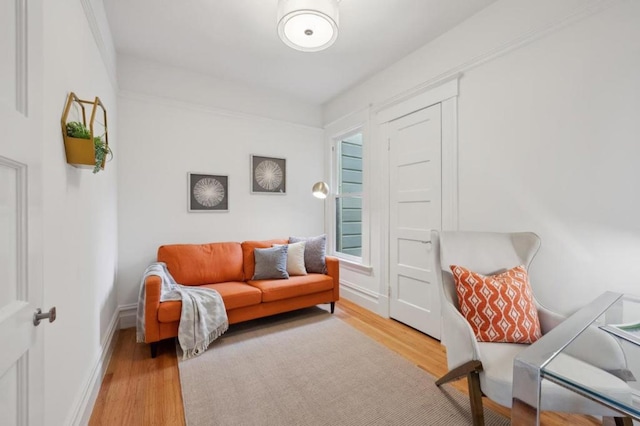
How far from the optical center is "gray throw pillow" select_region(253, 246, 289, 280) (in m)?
2.99

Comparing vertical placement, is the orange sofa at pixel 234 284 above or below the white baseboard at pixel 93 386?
above

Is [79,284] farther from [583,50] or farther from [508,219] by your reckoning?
[583,50]

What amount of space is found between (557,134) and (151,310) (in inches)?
125

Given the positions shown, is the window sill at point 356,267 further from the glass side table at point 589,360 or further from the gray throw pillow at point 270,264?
the glass side table at point 589,360

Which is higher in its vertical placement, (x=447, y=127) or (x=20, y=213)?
(x=447, y=127)

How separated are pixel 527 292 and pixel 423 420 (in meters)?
0.95

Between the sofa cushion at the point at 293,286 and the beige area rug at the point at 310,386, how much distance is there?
1.21 ft

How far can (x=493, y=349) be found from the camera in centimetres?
147

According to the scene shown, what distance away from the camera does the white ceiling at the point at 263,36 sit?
217 centimetres

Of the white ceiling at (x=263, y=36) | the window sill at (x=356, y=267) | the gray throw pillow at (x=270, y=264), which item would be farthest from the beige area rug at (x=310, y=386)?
the white ceiling at (x=263, y=36)

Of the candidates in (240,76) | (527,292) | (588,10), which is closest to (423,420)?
(527,292)

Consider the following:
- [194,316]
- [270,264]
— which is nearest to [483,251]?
[270,264]

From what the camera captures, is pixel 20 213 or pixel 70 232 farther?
pixel 70 232

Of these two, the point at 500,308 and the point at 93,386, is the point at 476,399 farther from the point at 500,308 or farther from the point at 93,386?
the point at 93,386
